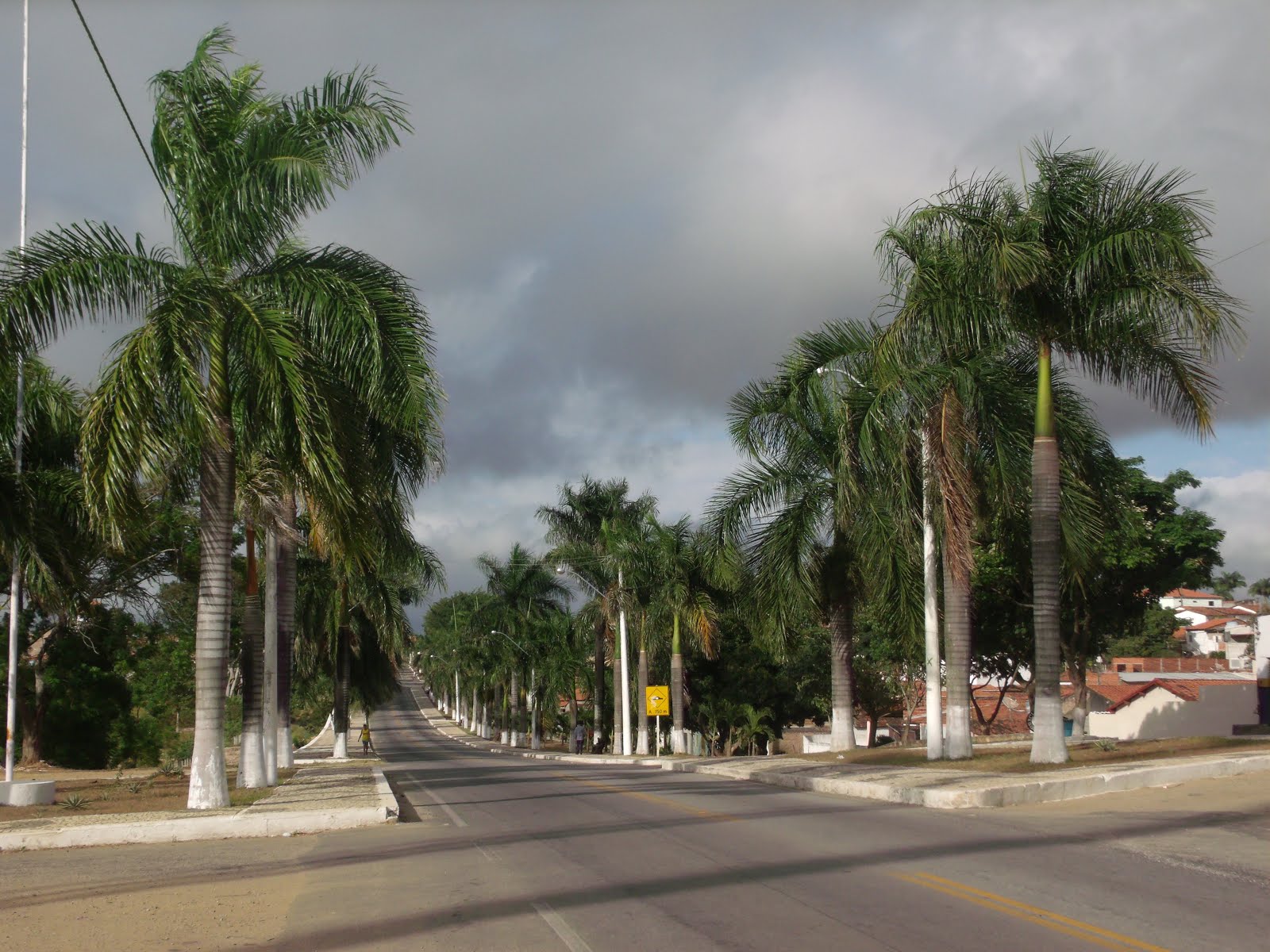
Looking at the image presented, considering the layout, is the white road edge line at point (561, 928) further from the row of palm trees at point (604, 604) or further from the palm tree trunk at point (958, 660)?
the row of palm trees at point (604, 604)

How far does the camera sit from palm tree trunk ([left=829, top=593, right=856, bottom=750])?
2805cm

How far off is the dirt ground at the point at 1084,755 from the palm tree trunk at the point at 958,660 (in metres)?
0.40

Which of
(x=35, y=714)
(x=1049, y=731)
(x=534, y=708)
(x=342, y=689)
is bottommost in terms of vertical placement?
(x=534, y=708)

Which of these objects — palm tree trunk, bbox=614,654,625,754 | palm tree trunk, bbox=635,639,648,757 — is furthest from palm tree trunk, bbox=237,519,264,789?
palm tree trunk, bbox=614,654,625,754

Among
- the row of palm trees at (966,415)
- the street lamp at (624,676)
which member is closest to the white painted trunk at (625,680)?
the street lamp at (624,676)

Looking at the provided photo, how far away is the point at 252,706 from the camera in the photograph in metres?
22.2

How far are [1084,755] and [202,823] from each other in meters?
14.8

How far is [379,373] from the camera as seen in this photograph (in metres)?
16.2

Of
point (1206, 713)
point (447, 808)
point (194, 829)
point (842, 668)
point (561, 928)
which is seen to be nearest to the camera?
point (561, 928)

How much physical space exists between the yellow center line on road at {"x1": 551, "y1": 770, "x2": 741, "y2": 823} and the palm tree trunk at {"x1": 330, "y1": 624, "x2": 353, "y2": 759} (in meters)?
19.2

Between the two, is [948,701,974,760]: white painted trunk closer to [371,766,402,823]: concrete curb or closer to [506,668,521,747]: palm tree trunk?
[371,766,402,823]: concrete curb

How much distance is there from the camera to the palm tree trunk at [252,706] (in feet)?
71.3

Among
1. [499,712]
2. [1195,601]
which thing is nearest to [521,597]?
→ [499,712]

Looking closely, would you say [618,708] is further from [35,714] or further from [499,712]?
[499,712]
